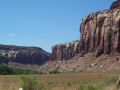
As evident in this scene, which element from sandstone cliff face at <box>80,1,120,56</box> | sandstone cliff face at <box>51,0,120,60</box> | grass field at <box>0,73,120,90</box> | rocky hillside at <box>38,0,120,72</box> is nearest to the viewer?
grass field at <box>0,73,120,90</box>

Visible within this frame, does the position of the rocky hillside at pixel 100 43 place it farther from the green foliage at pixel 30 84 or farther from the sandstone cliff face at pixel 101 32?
the green foliage at pixel 30 84

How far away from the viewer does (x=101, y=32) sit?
16888 cm

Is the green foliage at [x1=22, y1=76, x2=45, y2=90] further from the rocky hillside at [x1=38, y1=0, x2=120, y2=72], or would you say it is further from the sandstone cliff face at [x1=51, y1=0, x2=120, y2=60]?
the sandstone cliff face at [x1=51, y1=0, x2=120, y2=60]

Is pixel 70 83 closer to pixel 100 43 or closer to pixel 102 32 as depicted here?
pixel 100 43

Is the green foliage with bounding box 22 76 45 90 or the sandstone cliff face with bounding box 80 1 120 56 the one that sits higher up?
the sandstone cliff face with bounding box 80 1 120 56

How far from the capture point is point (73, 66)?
566ft

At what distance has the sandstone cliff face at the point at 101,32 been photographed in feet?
517

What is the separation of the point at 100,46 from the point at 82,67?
36.8 feet

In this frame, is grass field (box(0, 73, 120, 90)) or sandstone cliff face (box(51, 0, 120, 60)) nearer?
grass field (box(0, 73, 120, 90))

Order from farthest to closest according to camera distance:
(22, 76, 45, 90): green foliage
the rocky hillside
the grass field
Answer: the rocky hillside < the grass field < (22, 76, 45, 90): green foliage

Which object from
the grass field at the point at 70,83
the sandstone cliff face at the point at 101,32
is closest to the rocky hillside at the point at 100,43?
the sandstone cliff face at the point at 101,32

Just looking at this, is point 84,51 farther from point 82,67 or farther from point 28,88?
point 28,88

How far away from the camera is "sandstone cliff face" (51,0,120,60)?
15750cm

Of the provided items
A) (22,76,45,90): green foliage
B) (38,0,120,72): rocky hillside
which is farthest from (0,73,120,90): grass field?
(38,0,120,72): rocky hillside
